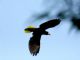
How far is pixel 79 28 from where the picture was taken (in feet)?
0.72

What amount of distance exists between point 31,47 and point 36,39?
14 millimetres

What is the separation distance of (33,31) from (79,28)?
7 centimetres

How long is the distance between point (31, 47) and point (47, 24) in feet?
0.15

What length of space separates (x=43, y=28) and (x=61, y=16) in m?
0.05

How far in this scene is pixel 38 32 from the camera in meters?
0.20

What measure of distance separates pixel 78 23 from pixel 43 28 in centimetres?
7

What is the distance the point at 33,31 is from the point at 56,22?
0.11 ft

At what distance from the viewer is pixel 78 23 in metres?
0.23

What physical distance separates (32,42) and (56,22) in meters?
0.05

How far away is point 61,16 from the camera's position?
23 centimetres

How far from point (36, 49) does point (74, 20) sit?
0.25 feet

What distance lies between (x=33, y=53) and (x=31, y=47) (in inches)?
0.5

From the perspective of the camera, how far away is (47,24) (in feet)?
0.63

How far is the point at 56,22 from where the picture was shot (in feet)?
0.65
